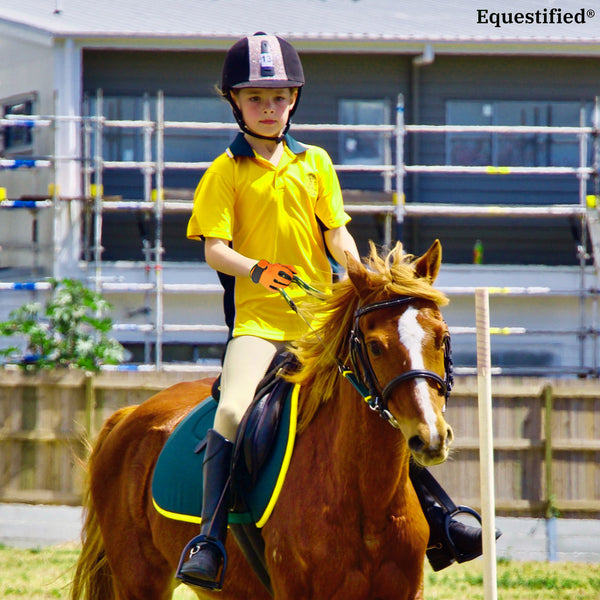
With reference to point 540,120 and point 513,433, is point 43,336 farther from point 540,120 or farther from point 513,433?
point 540,120

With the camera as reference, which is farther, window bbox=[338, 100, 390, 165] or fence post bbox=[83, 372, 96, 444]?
window bbox=[338, 100, 390, 165]

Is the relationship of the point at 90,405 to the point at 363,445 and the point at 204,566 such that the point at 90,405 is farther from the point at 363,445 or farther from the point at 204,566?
the point at 363,445

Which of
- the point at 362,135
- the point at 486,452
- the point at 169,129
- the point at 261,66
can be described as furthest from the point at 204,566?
the point at 362,135

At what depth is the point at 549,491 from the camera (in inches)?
361

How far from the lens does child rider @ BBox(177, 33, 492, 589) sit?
4.12 meters

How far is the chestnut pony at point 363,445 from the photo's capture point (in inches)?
127

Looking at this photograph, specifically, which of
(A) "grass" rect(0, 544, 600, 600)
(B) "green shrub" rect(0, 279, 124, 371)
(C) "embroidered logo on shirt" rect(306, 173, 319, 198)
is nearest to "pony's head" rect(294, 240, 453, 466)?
(C) "embroidered logo on shirt" rect(306, 173, 319, 198)

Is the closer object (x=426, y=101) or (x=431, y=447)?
(x=431, y=447)

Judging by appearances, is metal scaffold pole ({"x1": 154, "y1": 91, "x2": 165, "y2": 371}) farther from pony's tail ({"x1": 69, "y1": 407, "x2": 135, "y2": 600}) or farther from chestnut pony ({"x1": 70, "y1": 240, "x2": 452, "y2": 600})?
chestnut pony ({"x1": 70, "y1": 240, "x2": 452, "y2": 600})

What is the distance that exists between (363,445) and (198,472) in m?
1.03

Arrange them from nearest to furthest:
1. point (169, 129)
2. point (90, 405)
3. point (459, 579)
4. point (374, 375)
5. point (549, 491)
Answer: point (374, 375) < point (459, 579) < point (549, 491) < point (90, 405) < point (169, 129)

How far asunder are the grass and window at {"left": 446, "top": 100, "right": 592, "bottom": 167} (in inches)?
336

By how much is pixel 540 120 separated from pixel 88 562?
1262 centimetres

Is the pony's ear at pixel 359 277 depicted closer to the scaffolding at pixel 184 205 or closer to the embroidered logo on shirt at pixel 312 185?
the embroidered logo on shirt at pixel 312 185
